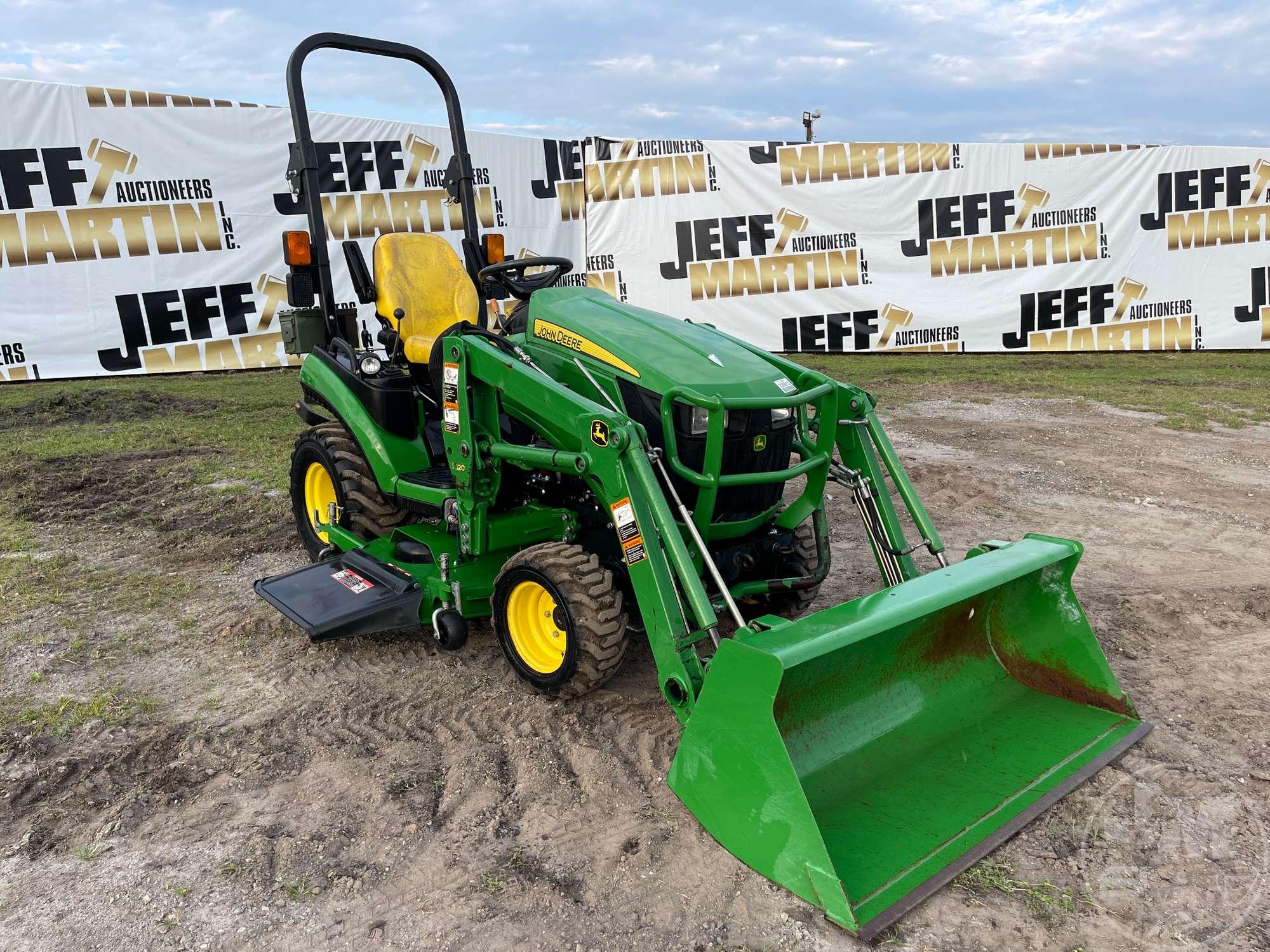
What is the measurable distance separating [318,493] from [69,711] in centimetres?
166

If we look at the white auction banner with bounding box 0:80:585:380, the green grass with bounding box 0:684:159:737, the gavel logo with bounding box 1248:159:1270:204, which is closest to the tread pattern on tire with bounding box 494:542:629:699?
the green grass with bounding box 0:684:159:737

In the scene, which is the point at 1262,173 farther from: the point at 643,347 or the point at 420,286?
the point at 643,347

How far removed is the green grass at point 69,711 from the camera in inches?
123

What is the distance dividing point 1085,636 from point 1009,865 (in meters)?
1.00

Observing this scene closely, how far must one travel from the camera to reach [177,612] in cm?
416

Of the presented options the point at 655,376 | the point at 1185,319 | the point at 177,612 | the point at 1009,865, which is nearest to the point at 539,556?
the point at 655,376

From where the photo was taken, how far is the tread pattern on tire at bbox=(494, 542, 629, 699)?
299 centimetres

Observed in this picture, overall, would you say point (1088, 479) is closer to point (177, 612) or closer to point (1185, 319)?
point (177, 612)

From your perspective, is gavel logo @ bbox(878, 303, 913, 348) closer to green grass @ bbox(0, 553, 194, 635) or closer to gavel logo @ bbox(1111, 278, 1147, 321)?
gavel logo @ bbox(1111, 278, 1147, 321)

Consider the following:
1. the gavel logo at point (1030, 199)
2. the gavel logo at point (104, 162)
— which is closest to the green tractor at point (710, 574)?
the gavel logo at point (104, 162)

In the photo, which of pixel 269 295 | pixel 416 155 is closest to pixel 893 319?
pixel 416 155

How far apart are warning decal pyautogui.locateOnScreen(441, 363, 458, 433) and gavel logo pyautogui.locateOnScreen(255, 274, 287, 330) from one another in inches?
355

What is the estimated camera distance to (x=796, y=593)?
3.72 meters

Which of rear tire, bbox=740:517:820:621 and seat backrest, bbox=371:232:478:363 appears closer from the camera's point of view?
rear tire, bbox=740:517:820:621
